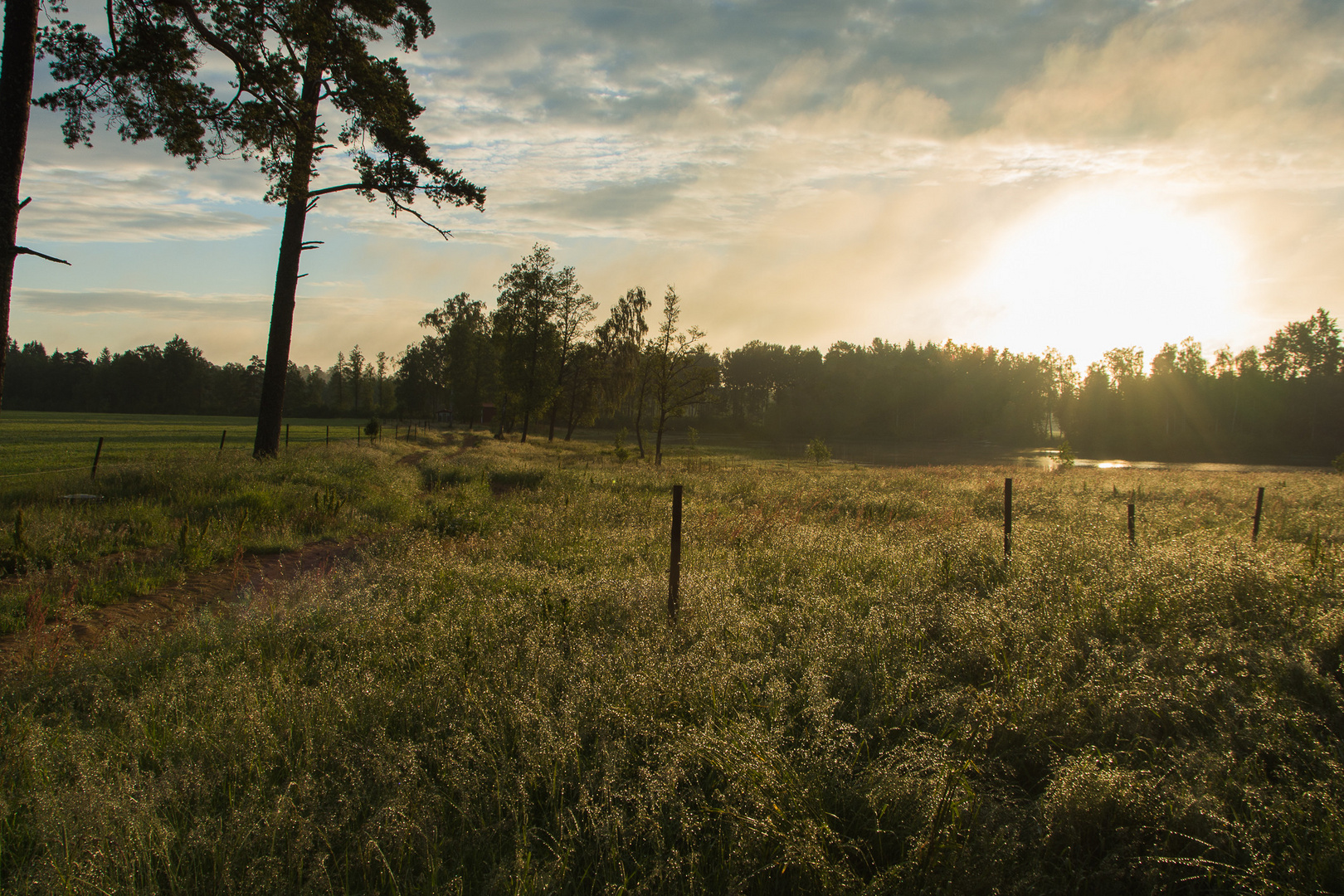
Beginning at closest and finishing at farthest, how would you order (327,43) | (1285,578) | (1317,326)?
(1285,578)
(327,43)
(1317,326)

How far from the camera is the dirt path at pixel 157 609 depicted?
502 centimetres

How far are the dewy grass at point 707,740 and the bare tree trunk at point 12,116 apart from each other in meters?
5.06

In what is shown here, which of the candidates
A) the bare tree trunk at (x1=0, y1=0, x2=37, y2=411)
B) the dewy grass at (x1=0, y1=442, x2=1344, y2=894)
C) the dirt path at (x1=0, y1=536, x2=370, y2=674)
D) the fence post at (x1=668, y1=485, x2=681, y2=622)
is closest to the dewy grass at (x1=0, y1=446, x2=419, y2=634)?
the dirt path at (x1=0, y1=536, x2=370, y2=674)

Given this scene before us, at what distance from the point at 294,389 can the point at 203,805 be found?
114 metres

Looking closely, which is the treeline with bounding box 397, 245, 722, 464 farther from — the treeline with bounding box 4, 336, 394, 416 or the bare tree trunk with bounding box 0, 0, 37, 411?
the treeline with bounding box 4, 336, 394, 416

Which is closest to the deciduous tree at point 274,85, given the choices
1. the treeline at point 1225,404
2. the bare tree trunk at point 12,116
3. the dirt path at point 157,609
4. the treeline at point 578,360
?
the bare tree trunk at point 12,116

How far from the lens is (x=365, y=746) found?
3.41 m

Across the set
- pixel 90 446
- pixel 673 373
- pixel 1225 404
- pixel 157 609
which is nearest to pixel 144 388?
pixel 90 446

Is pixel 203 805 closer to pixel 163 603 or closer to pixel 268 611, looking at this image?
pixel 268 611

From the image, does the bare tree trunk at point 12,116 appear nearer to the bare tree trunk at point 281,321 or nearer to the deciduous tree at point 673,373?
the bare tree trunk at point 281,321

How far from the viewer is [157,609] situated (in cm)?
636

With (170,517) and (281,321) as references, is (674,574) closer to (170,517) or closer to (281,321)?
(170,517)

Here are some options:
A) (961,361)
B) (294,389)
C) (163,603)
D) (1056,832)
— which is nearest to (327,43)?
(163,603)

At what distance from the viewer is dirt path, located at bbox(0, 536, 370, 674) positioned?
5023 millimetres
